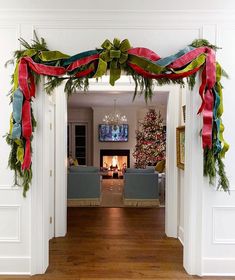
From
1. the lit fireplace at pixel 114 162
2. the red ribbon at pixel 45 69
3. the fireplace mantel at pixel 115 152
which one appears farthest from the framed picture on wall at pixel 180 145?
the lit fireplace at pixel 114 162

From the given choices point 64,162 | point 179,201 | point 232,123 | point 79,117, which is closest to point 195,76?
point 232,123

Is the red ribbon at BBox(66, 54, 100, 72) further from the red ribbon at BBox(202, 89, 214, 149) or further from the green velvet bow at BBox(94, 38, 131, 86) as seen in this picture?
the red ribbon at BBox(202, 89, 214, 149)

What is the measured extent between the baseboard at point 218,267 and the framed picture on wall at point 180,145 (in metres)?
1.40

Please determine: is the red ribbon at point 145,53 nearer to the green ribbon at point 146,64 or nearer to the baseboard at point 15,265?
the green ribbon at point 146,64

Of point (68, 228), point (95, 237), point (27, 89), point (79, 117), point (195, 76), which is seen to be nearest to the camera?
point (27, 89)

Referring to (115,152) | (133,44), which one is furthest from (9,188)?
(115,152)

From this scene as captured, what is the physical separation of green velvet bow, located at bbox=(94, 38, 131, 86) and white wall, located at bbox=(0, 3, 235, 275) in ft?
1.04

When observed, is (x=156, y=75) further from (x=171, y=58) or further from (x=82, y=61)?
(x=82, y=61)

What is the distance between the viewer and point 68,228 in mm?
4926

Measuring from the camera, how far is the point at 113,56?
2816 mm

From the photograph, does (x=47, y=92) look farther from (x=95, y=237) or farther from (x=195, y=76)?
(x=95, y=237)

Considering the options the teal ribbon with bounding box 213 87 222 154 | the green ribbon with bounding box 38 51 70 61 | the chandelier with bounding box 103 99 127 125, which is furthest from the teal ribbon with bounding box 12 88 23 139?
the chandelier with bounding box 103 99 127 125

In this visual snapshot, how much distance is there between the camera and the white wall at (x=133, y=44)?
3.08m

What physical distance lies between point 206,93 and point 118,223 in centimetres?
322
